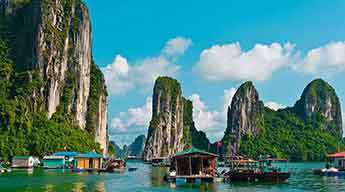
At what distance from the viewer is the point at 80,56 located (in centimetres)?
15612

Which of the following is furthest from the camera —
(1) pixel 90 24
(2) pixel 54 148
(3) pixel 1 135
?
(1) pixel 90 24

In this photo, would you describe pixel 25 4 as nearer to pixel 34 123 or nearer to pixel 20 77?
pixel 20 77

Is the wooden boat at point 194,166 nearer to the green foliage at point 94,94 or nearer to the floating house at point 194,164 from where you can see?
the floating house at point 194,164

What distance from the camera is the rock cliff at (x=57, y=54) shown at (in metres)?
137

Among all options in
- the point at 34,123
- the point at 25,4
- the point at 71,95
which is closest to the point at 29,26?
the point at 25,4

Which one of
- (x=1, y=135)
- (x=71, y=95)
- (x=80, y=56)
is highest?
(x=80, y=56)

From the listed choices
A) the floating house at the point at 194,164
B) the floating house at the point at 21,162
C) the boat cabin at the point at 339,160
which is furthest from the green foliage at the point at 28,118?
the boat cabin at the point at 339,160

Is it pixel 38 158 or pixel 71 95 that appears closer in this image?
pixel 38 158

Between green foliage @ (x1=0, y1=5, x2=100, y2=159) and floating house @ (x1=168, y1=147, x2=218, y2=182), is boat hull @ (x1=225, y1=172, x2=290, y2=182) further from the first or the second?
green foliage @ (x1=0, y1=5, x2=100, y2=159)

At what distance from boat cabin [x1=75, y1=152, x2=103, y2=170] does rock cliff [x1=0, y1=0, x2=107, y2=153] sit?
4106 cm

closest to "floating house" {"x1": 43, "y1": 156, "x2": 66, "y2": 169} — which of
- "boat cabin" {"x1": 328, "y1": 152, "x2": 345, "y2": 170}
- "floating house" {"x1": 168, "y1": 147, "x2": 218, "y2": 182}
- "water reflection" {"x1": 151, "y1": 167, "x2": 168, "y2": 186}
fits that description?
"water reflection" {"x1": 151, "y1": 167, "x2": 168, "y2": 186}

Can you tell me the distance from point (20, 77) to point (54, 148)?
23.6m

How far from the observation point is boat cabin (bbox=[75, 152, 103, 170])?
92812 mm

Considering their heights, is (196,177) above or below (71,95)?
below
